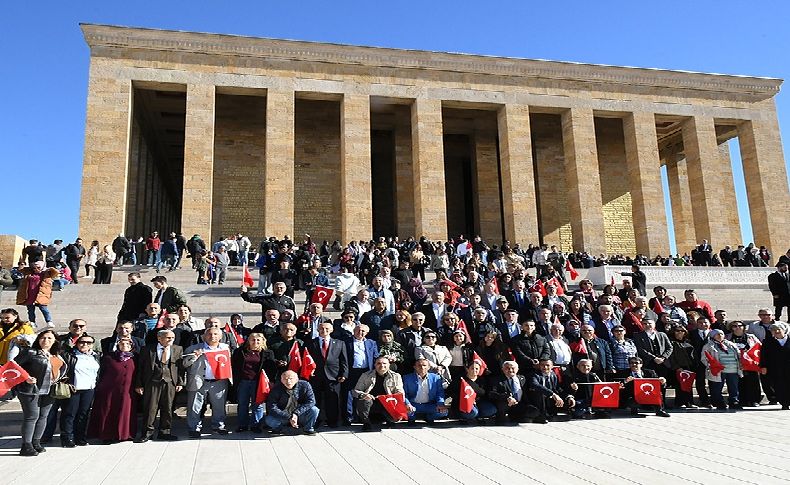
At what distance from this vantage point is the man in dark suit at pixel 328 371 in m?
7.02

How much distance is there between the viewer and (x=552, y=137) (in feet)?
95.2

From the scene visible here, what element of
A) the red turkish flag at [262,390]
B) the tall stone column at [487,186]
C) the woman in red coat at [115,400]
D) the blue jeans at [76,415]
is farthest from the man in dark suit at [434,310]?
the tall stone column at [487,186]

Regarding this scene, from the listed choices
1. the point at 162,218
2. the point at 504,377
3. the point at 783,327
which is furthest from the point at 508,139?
the point at 162,218

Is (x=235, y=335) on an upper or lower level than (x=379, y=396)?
upper

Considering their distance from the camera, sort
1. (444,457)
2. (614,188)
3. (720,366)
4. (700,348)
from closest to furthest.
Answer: (444,457) → (720,366) → (700,348) → (614,188)

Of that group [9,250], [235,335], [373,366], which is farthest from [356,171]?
[373,366]

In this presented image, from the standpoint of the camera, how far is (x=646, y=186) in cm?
2450

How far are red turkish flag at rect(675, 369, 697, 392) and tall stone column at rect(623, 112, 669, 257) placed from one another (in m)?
17.1

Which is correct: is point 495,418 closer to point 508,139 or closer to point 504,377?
point 504,377

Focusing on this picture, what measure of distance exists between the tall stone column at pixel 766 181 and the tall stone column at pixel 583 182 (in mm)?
7463

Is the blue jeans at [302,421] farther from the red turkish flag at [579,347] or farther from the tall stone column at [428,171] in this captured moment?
the tall stone column at [428,171]

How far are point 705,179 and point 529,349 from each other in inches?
844

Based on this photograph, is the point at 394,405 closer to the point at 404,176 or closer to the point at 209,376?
the point at 209,376

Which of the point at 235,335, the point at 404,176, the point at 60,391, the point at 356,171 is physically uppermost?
the point at 404,176
